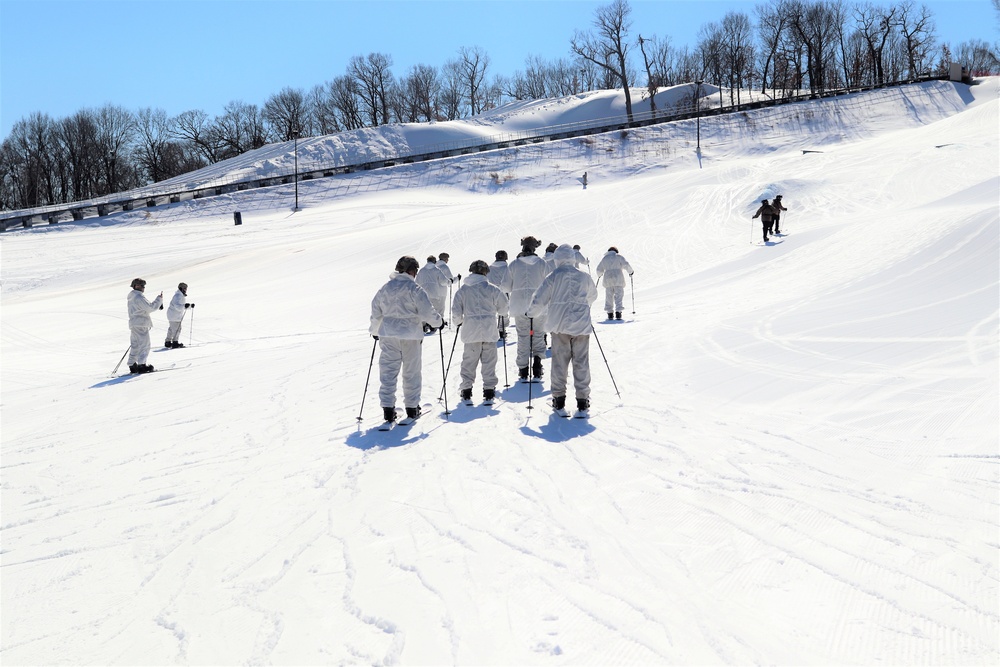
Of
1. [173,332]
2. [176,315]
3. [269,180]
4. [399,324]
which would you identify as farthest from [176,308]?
[269,180]

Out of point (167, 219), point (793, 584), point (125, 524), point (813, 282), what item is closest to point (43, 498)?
point (125, 524)

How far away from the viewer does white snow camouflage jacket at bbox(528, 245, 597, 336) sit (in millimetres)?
7770

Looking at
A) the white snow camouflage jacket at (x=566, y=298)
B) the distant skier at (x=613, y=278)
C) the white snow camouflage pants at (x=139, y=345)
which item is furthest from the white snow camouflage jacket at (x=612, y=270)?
the white snow camouflage pants at (x=139, y=345)

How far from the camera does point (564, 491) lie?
552cm

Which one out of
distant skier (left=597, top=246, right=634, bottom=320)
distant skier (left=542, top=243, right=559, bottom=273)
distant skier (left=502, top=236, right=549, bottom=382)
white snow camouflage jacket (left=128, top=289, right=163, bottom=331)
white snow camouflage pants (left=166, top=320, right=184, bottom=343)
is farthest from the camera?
white snow camouflage pants (left=166, top=320, right=184, bottom=343)

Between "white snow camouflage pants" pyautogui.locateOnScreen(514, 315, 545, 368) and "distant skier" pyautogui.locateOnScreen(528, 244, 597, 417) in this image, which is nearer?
"distant skier" pyautogui.locateOnScreen(528, 244, 597, 417)

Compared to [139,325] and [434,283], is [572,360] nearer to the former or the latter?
[434,283]

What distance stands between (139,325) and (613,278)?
9.21 m

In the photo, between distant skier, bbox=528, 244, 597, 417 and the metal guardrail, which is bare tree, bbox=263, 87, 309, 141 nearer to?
the metal guardrail

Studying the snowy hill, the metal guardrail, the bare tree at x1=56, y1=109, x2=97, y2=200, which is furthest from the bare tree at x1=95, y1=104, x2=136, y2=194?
the snowy hill

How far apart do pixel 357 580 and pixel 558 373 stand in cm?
421

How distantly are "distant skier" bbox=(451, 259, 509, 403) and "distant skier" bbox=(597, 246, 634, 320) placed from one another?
573cm

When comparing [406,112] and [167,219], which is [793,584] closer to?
[167,219]

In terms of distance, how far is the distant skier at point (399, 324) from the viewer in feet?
25.0
